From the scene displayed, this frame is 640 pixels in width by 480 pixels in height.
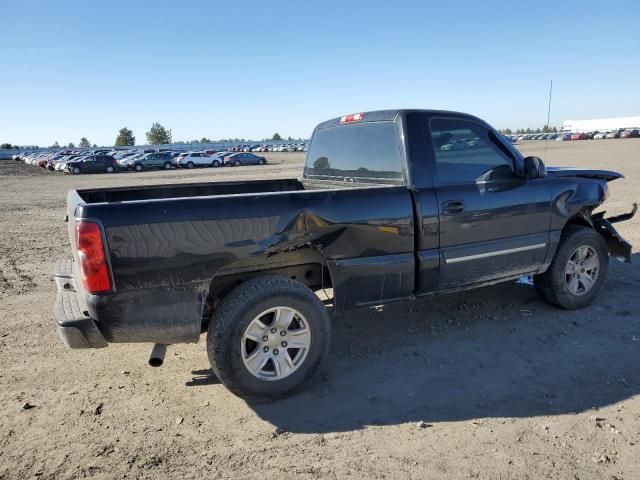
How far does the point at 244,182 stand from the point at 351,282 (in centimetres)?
207

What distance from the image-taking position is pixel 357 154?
4.54 meters

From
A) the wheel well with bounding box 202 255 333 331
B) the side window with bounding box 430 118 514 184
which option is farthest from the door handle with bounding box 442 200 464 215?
the wheel well with bounding box 202 255 333 331

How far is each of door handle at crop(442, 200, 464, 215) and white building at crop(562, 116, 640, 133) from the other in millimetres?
136292

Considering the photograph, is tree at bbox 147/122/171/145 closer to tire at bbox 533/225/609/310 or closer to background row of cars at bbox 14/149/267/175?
background row of cars at bbox 14/149/267/175

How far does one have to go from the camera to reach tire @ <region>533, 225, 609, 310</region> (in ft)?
15.6

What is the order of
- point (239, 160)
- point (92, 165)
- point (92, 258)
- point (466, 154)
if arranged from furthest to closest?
point (239, 160)
point (92, 165)
point (466, 154)
point (92, 258)

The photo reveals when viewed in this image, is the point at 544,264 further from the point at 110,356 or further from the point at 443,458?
the point at 110,356

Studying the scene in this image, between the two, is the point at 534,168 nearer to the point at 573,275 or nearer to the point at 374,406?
the point at 573,275

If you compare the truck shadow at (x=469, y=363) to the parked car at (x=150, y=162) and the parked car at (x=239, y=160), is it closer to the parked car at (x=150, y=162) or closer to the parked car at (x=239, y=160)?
the parked car at (x=150, y=162)

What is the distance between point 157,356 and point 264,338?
0.72m

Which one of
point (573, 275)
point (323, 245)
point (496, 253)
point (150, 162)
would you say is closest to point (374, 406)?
point (323, 245)

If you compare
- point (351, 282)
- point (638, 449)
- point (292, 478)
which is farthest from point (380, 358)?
point (638, 449)

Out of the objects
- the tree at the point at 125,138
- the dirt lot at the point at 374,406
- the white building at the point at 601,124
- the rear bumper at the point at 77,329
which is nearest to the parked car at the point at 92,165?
the dirt lot at the point at 374,406

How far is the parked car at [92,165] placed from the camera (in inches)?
1580
